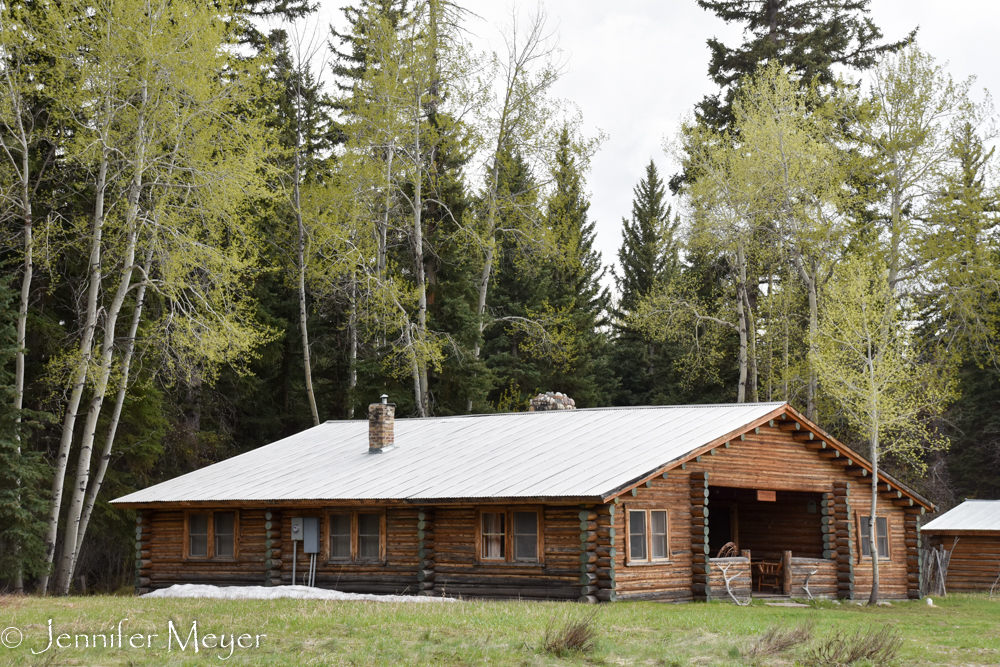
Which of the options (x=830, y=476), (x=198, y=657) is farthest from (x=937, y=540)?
(x=198, y=657)

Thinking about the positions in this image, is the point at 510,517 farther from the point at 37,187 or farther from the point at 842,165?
the point at 842,165

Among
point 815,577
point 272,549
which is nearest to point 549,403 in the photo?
point 815,577

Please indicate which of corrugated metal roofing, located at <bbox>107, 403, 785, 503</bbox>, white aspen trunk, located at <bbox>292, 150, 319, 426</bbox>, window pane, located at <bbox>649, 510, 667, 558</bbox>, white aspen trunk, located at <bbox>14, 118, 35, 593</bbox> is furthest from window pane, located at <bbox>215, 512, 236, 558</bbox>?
window pane, located at <bbox>649, 510, 667, 558</bbox>

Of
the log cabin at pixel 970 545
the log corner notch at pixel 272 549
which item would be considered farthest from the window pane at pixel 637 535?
the log cabin at pixel 970 545

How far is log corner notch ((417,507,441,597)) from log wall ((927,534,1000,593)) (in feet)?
66.5

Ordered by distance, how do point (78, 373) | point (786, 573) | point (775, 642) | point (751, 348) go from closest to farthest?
point (775, 642), point (78, 373), point (786, 573), point (751, 348)

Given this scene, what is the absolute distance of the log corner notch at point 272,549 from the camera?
25875 millimetres

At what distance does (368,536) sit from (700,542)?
24.3 feet

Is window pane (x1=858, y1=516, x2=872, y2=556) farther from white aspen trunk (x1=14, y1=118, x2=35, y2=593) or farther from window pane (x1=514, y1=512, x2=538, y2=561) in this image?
white aspen trunk (x1=14, y1=118, x2=35, y2=593)

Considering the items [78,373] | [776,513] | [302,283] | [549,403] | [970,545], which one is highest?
[302,283]

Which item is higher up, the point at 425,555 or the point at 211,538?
the point at 211,538

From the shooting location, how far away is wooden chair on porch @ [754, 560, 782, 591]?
2750cm

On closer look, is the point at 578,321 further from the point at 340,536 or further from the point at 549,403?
the point at 340,536

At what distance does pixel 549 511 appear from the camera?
22.6m
